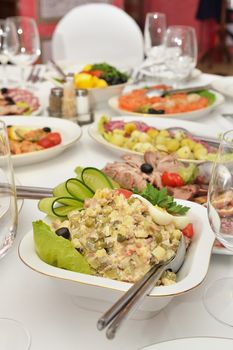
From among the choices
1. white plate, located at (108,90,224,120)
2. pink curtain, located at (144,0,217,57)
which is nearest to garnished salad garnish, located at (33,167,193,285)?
white plate, located at (108,90,224,120)

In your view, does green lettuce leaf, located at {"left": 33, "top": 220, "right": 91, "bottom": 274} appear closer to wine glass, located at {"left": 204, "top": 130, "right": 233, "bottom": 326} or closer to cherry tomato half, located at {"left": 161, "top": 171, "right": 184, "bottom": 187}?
wine glass, located at {"left": 204, "top": 130, "right": 233, "bottom": 326}

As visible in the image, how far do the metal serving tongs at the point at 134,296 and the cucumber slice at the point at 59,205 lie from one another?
8.2 inches

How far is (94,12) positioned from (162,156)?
5.69 ft

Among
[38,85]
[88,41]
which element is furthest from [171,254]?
[88,41]

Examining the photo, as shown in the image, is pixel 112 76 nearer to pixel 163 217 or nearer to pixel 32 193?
pixel 32 193

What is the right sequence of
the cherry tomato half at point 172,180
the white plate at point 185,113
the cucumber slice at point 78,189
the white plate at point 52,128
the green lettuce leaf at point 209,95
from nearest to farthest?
the cucumber slice at point 78,189 → the cherry tomato half at point 172,180 → the white plate at point 52,128 → the white plate at point 185,113 → the green lettuce leaf at point 209,95

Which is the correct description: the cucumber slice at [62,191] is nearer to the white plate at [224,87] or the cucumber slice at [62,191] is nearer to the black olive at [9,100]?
the black olive at [9,100]

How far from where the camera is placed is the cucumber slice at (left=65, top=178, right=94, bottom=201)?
Result: 35.5 inches

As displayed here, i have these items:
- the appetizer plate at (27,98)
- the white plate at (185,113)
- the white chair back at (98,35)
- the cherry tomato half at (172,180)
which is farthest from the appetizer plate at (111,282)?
the white chair back at (98,35)

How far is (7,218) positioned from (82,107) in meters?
0.90

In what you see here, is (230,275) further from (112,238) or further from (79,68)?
(79,68)

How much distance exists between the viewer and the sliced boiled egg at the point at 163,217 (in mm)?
763

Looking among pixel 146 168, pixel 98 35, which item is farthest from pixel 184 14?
pixel 146 168

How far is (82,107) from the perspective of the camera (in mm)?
1585
